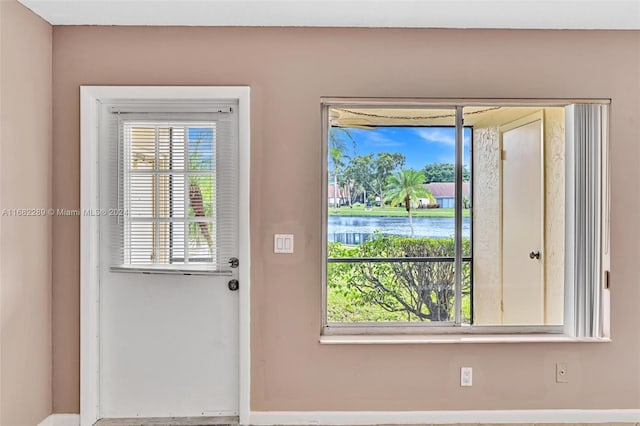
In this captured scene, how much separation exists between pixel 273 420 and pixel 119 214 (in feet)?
4.95

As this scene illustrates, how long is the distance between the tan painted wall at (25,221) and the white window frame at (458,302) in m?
1.56

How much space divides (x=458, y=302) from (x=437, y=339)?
28cm

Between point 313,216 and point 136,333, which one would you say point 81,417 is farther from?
point 313,216

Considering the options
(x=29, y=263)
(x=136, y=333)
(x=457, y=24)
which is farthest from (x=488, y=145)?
(x=29, y=263)

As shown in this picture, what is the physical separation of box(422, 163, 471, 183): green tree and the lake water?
24 centimetres

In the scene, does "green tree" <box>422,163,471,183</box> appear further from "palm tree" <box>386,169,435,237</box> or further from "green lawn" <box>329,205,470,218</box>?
"green lawn" <box>329,205,470,218</box>

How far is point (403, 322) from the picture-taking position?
2.93m

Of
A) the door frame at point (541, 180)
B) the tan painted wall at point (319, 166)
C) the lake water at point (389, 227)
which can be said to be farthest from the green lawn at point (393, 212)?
the door frame at point (541, 180)

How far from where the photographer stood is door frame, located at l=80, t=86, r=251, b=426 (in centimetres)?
272

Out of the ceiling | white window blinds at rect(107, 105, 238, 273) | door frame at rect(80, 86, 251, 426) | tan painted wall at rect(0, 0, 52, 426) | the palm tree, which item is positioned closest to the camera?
tan painted wall at rect(0, 0, 52, 426)

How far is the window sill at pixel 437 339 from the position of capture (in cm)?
278

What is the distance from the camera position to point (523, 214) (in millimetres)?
3137

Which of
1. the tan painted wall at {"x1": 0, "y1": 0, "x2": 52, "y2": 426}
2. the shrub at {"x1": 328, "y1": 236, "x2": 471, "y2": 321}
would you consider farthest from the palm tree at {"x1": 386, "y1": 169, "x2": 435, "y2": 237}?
the tan painted wall at {"x1": 0, "y1": 0, "x2": 52, "y2": 426}

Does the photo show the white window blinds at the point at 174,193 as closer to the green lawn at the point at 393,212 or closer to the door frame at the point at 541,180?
the green lawn at the point at 393,212
